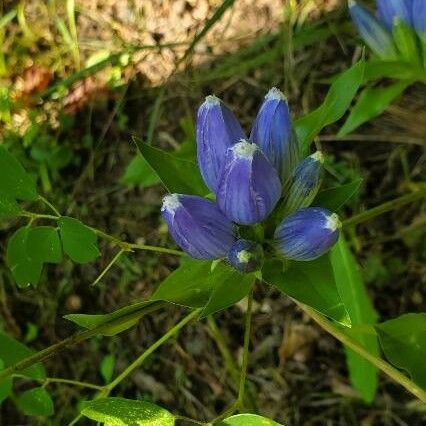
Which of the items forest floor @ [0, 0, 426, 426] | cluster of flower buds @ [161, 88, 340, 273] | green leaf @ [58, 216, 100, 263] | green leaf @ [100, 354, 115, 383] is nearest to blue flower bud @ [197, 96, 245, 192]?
cluster of flower buds @ [161, 88, 340, 273]

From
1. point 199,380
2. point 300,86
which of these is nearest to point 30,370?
point 199,380

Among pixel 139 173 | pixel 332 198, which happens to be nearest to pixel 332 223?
pixel 332 198

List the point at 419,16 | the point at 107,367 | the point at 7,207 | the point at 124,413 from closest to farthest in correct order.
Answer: the point at 124,413 < the point at 7,207 < the point at 419,16 < the point at 107,367

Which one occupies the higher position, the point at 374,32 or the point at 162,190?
the point at 374,32

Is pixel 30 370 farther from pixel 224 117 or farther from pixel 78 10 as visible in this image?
pixel 78 10

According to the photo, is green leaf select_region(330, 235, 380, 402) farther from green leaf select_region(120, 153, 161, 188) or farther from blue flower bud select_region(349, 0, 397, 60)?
green leaf select_region(120, 153, 161, 188)

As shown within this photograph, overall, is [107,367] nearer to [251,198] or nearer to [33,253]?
[33,253]
